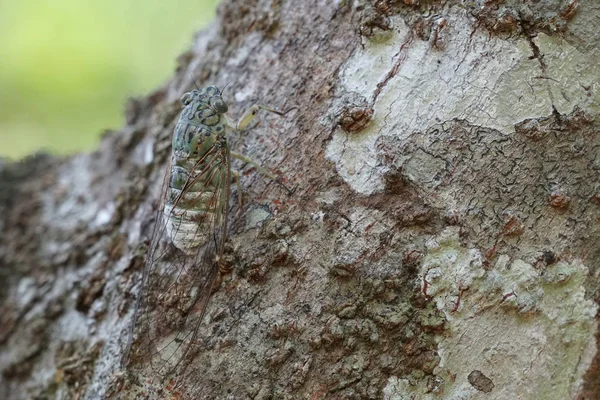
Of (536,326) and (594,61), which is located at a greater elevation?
(594,61)

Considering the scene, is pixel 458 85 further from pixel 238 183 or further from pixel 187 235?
pixel 187 235

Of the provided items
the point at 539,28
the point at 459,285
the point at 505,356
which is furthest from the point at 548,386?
the point at 539,28

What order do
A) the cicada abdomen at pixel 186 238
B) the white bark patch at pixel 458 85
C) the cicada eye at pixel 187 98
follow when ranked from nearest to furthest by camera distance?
the white bark patch at pixel 458 85 → the cicada abdomen at pixel 186 238 → the cicada eye at pixel 187 98

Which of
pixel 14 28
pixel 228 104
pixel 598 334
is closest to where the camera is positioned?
pixel 598 334

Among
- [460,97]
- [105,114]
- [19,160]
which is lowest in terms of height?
[460,97]

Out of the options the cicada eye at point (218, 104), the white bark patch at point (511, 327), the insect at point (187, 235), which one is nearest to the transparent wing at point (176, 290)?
the insect at point (187, 235)

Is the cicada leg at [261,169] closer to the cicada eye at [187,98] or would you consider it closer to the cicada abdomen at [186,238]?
the cicada abdomen at [186,238]

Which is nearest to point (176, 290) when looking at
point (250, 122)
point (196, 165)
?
point (196, 165)

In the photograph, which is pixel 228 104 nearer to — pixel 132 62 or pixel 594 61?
pixel 594 61
